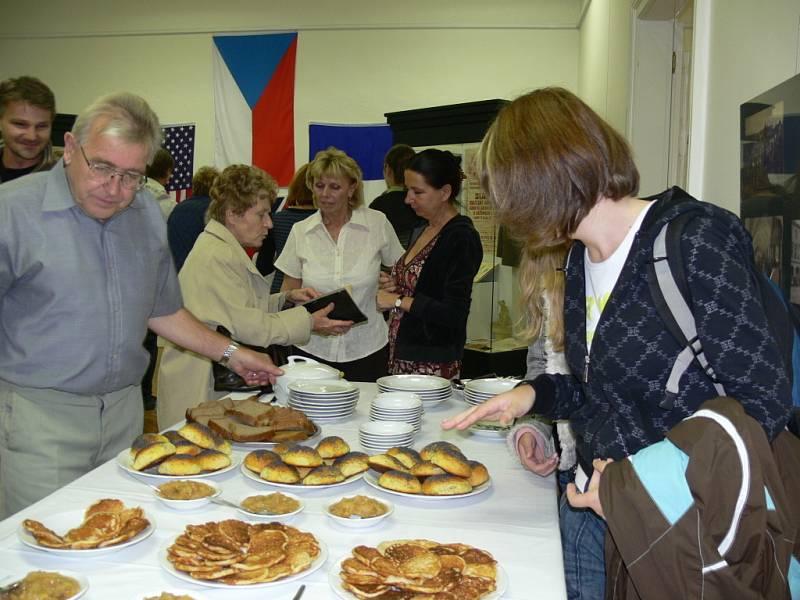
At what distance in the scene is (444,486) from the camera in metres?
1.67

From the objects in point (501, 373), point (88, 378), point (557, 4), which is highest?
point (557, 4)

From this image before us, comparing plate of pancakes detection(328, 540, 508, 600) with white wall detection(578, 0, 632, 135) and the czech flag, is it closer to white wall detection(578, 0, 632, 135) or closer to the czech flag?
white wall detection(578, 0, 632, 135)

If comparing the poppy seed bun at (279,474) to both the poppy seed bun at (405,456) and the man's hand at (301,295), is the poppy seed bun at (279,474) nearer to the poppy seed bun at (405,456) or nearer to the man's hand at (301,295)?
the poppy seed bun at (405,456)

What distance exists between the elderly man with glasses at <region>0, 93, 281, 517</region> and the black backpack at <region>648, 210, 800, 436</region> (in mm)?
1325

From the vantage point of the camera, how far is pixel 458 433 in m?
2.25

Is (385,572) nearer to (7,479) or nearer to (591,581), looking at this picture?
(591,581)

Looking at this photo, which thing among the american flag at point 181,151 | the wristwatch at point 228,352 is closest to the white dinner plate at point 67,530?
the wristwatch at point 228,352

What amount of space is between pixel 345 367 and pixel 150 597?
255 cm

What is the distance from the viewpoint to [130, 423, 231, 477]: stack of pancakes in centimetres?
176

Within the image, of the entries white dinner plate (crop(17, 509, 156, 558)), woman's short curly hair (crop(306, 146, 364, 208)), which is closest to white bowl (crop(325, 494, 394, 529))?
white dinner plate (crop(17, 509, 156, 558))

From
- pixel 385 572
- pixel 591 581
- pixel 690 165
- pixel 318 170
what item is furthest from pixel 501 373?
pixel 385 572

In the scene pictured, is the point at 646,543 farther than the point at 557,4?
No

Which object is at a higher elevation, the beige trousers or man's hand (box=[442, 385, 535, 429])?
man's hand (box=[442, 385, 535, 429])

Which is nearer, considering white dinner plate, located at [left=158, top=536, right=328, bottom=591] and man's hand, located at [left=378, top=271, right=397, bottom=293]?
white dinner plate, located at [left=158, top=536, right=328, bottom=591]
